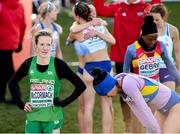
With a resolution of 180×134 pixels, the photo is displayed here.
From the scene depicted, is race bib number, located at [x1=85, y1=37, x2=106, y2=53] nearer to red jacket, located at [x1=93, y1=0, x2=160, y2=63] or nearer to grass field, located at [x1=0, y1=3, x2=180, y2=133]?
red jacket, located at [x1=93, y1=0, x2=160, y2=63]

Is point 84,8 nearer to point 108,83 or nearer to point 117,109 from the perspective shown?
point 108,83

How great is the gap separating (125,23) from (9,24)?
2.41 metres

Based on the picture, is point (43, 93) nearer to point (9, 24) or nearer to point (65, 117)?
point (65, 117)

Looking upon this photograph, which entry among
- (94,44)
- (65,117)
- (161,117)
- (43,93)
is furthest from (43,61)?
(65,117)

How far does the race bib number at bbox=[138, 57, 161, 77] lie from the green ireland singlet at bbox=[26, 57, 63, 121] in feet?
3.54

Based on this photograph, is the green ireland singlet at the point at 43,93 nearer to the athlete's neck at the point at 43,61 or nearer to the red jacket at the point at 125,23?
the athlete's neck at the point at 43,61

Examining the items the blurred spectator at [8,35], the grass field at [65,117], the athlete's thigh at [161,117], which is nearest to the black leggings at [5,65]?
the blurred spectator at [8,35]

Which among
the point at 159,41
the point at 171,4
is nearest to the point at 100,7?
the point at 159,41

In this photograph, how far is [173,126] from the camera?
5410 millimetres

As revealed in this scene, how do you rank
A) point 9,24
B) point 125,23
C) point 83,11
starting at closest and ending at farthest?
point 83,11
point 125,23
point 9,24

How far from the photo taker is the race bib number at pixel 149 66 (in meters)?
6.34

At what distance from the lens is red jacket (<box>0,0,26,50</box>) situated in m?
9.27

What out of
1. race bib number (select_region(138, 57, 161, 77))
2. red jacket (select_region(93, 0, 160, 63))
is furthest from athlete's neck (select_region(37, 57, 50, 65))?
red jacket (select_region(93, 0, 160, 63))

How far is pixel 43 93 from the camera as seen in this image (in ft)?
18.7
